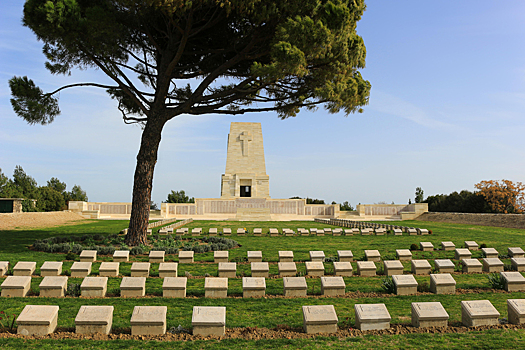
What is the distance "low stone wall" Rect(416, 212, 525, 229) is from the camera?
74.6ft

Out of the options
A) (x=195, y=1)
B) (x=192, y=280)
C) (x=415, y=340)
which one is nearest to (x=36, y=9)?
(x=195, y=1)

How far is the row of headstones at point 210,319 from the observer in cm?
500

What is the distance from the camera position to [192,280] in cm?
836

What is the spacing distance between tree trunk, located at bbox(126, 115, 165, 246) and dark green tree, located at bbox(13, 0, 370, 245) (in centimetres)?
3

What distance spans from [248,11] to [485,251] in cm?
977

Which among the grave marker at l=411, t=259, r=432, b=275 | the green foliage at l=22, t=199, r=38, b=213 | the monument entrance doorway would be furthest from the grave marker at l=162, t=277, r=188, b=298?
the monument entrance doorway

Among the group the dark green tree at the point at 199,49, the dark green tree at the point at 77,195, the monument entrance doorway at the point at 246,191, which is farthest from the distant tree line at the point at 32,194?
the dark green tree at the point at 199,49

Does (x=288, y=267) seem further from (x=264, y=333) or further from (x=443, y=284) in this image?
(x=264, y=333)

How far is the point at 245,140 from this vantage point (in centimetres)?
4322

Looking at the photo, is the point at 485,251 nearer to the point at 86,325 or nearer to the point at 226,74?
the point at 86,325

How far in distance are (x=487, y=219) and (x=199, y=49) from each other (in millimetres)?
20628

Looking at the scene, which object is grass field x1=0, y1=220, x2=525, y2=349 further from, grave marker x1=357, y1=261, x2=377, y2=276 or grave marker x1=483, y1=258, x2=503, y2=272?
grave marker x1=483, y1=258, x2=503, y2=272

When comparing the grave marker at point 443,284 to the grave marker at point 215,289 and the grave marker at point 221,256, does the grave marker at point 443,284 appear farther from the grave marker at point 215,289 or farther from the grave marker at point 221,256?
the grave marker at point 221,256

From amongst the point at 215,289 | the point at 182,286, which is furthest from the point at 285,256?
the point at 182,286
